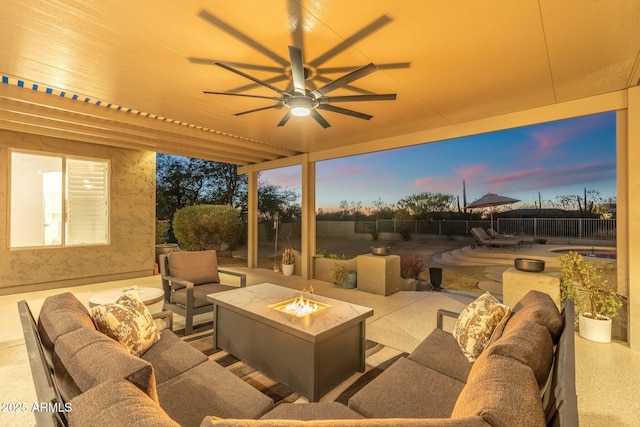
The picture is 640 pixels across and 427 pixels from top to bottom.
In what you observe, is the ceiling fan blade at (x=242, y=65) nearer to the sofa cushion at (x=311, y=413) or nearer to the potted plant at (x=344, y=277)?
the sofa cushion at (x=311, y=413)

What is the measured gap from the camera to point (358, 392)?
151 centimetres

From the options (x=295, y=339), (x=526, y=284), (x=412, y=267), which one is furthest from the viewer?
(x=412, y=267)

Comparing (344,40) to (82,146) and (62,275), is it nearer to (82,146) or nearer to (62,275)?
(82,146)

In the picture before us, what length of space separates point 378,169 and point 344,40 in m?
5.82

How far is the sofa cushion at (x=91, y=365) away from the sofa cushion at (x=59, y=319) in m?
0.09

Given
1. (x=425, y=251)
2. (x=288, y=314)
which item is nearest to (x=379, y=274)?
(x=425, y=251)

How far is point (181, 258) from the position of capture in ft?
12.4

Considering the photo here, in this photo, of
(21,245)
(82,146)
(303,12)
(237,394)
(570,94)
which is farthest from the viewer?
(82,146)

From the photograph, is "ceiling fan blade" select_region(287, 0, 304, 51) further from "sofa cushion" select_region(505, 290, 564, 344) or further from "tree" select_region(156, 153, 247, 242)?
"tree" select_region(156, 153, 247, 242)

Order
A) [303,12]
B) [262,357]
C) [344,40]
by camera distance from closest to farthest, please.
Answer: [303,12]
[344,40]
[262,357]

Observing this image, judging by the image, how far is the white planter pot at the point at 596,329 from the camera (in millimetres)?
3070

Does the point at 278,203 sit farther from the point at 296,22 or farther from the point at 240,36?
the point at 296,22

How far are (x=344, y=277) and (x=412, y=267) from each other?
1.47 m

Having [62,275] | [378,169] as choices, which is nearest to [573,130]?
[378,169]
